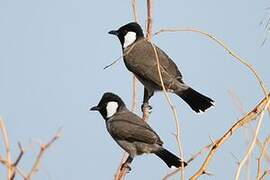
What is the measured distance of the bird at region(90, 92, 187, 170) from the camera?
434cm

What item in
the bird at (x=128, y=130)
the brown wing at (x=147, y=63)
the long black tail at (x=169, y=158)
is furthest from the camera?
the brown wing at (x=147, y=63)

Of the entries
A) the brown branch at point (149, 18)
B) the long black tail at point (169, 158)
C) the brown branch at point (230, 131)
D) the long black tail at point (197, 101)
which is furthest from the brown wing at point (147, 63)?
the brown branch at point (230, 131)

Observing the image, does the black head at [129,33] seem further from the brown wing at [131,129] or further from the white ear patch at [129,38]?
the brown wing at [131,129]

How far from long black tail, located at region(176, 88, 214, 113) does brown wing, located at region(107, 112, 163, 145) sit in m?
0.48

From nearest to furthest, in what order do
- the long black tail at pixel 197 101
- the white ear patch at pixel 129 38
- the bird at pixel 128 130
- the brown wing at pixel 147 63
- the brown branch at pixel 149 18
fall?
the brown branch at pixel 149 18
the bird at pixel 128 130
the long black tail at pixel 197 101
the brown wing at pixel 147 63
the white ear patch at pixel 129 38

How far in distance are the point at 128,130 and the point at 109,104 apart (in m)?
0.35

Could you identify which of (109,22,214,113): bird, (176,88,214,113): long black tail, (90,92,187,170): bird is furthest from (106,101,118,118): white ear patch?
(176,88,214,113): long black tail

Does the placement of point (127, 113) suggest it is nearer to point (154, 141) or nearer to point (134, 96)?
point (154, 141)

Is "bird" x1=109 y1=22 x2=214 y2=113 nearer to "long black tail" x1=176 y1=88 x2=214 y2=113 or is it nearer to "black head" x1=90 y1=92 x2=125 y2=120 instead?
"long black tail" x1=176 y1=88 x2=214 y2=113

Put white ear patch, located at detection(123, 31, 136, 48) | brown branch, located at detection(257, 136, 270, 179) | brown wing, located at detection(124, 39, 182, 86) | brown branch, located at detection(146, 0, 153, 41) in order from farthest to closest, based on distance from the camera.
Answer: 1. white ear patch, located at detection(123, 31, 136, 48)
2. brown wing, located at detection(124, 39, 182, 86)
3. brown branch, located at detection(146, 0, 153, 41)
4. brown branch, located at detection(257, 136, 270, 179)

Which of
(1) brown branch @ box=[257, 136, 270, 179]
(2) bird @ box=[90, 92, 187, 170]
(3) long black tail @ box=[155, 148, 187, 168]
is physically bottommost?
(3) long black tail @ box=[155, 148, 187, 168]

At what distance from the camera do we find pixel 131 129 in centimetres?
443

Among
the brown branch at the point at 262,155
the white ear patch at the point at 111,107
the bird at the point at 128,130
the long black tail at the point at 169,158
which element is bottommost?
the long black tail at the point at 169,158

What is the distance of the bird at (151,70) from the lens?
470cm
